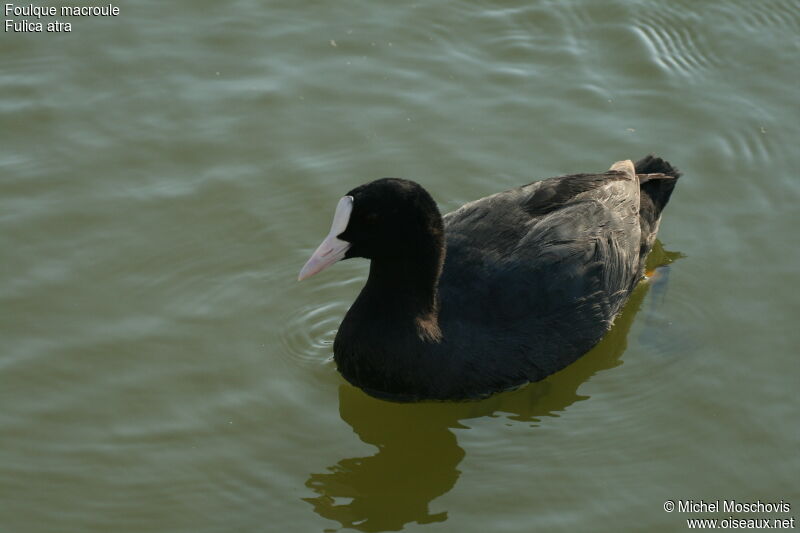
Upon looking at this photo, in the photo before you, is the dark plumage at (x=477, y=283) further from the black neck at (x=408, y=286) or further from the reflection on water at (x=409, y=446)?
the reflection on water at (x=409, y=446)

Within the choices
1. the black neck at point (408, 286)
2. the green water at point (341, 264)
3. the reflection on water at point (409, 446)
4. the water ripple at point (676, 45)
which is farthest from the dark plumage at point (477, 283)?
the water ripple at point (676, 45)

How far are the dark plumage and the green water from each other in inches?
9.6

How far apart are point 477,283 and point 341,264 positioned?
1.14m

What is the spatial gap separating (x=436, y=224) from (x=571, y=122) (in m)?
2.79

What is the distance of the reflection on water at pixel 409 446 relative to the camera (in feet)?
20.9

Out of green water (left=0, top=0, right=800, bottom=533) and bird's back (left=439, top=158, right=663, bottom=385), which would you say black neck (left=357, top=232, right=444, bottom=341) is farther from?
green water (left=0, top=0, right=800, bottom=533)

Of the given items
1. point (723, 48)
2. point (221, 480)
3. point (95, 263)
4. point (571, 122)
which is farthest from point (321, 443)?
point (723, 48)

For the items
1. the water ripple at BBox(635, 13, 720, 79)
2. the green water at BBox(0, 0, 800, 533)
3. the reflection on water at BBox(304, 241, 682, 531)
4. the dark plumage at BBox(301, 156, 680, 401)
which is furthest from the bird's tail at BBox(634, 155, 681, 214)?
the water ripple at BBox(635, 13, 720, 79)

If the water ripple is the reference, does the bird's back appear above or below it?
below

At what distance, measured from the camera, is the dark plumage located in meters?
6.70

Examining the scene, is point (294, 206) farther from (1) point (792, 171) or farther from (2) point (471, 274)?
(1) point (792, 171)

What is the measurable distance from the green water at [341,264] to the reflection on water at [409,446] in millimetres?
17

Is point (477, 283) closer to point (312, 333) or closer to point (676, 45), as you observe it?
point (312, 333)

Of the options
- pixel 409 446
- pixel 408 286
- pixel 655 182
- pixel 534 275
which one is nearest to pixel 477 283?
pixel 534 275
